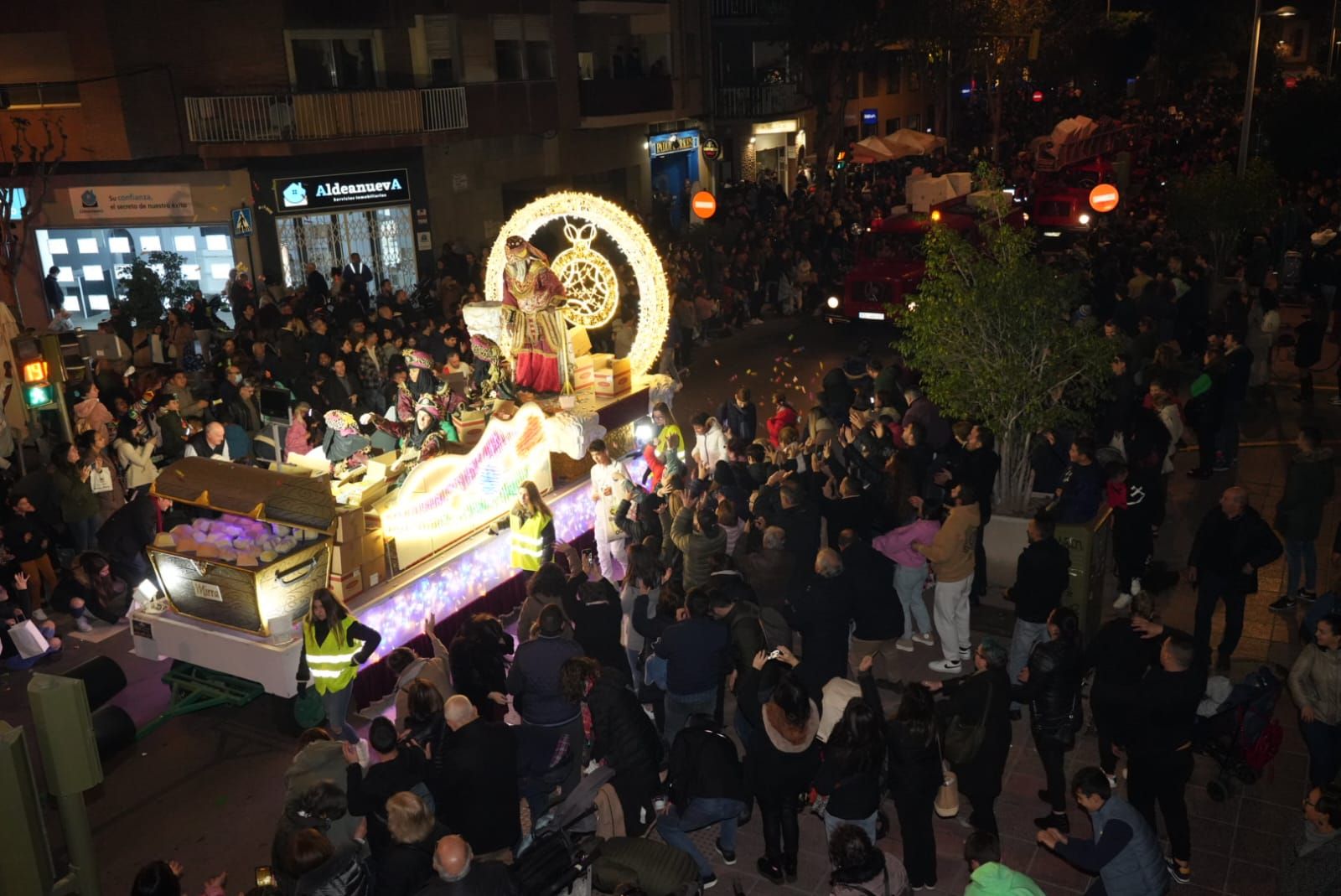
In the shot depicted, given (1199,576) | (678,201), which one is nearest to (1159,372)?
(1199,576)

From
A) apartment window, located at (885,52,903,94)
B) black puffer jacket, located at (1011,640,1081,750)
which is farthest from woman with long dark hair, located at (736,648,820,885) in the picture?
apartment window, located at (885,52,903,94)

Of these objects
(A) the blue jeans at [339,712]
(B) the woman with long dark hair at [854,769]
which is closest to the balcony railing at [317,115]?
(A) the blue jeans at [339,712]

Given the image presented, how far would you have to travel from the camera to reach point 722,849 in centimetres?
764

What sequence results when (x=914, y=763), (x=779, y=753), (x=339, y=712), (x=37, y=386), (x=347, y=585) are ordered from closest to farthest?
1. (x=914, y=763)
2. (x=779, y=753)
3. (x=339, y=712)
4. (x=347, y=585)
5. (x=37, y=386)

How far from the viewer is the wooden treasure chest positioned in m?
9.32

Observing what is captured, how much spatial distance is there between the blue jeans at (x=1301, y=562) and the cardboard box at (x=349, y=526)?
26.3 ft

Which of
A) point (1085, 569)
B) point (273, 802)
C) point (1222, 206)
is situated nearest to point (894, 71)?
point (1222, 206)

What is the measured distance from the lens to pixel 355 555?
9.84 metres

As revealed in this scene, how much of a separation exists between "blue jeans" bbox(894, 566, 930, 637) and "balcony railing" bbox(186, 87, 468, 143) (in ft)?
53.8

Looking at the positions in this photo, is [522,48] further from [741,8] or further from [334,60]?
[741,8]

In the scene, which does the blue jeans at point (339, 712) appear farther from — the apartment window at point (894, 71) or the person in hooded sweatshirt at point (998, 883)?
the apartment window at point (894, 71)

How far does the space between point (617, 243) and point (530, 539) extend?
405cm

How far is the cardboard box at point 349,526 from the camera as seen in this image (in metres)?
9.59

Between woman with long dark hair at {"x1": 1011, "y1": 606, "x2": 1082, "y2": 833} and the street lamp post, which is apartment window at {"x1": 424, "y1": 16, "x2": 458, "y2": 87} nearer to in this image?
the street lamp post
